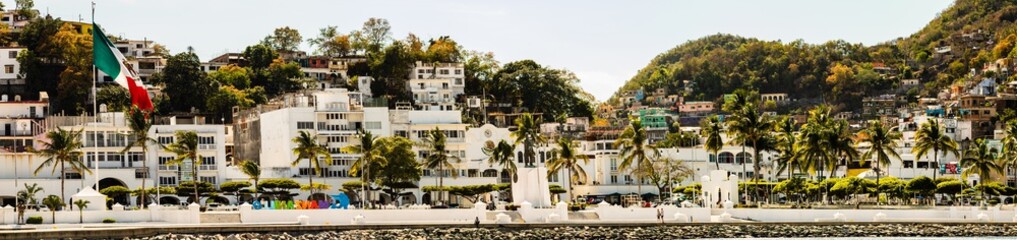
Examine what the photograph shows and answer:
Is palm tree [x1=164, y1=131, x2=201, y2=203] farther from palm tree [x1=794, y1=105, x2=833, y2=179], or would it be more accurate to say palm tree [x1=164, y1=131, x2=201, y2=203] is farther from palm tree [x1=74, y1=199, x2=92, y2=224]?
palm tree [x1=794, y1=105, x2=833, y2=179]

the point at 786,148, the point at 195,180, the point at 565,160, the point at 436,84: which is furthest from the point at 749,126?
the point at 436,84

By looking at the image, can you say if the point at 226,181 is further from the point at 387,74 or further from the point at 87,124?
the point at 387,74

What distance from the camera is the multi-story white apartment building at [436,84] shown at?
131000 millimetres

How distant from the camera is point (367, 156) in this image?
95375 mm

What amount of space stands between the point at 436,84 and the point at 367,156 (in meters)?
37.3

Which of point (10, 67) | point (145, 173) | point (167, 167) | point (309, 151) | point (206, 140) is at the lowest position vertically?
point (145, 173)

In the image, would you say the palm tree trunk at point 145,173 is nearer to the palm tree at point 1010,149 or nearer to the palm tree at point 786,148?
the palm tree at point 786,148

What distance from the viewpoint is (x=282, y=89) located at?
133750 mm

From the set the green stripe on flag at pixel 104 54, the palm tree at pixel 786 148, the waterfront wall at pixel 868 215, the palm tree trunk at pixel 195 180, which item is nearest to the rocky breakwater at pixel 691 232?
the waterfront wall at pixel 868 215

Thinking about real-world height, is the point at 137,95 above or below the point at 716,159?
above

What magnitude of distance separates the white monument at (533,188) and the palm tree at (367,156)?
53.8 feet

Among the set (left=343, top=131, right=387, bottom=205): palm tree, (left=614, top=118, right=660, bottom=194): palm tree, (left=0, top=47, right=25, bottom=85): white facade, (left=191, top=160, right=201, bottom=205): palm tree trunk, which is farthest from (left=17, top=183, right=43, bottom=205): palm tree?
(left=614, top=118, right=660, bottom=194): palm tree

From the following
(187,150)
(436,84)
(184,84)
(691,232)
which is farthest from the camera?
(436,84)

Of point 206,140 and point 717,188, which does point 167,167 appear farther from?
point 717,188
